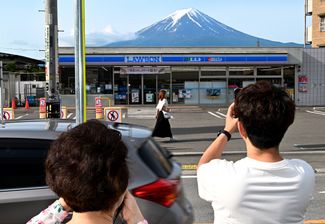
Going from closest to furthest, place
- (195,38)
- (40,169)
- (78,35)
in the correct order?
(40,169) → (78,35) → (195,38)

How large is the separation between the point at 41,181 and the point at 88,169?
2.58 metres

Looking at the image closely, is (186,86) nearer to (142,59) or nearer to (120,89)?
(142,59)

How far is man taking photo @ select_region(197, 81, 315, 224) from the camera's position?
2141 mm

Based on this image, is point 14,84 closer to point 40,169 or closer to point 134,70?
point 134,70

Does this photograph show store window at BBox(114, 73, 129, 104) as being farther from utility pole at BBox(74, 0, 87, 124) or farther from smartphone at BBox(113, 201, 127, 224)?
smartphone at BBox(113, 201, 127, 224)

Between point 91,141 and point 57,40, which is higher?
point 57,40

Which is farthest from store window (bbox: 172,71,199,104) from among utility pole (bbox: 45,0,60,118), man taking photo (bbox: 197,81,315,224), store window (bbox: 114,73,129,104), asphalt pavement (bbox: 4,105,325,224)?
man taking photo (bbox: 197,81,315,224)

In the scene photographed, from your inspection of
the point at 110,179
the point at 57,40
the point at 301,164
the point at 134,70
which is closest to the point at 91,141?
the point at 110,179

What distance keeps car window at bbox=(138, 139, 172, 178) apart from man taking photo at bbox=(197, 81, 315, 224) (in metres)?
2.02

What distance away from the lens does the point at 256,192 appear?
84.5 inches

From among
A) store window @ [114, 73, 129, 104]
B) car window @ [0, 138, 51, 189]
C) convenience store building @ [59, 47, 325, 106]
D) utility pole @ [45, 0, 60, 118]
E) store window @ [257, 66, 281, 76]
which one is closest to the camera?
car window @ [0, 138, 51, 189]

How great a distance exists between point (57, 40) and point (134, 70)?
19.6 m

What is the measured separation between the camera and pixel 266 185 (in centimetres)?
216

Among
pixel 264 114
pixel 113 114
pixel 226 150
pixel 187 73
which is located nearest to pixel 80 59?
pixel 264 114
